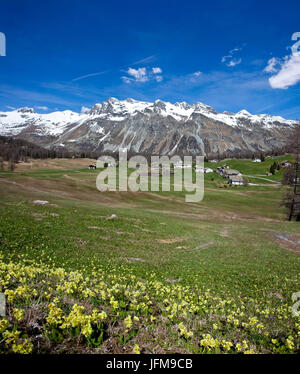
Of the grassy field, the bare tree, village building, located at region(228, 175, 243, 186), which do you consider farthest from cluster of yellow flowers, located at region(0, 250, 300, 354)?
village building, located at region(228, 175, 243, 186)

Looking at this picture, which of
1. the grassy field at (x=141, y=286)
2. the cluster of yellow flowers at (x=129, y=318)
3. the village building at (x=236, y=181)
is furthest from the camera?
the village building at (x=236, y=181)

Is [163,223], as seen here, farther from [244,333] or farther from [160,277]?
[244,333]

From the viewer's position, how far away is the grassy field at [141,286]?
531 centimetres

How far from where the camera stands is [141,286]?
8961 mm

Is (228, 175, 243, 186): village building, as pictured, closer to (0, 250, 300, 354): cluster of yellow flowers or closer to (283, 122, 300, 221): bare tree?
(283, 122, 300, 221): bare tree

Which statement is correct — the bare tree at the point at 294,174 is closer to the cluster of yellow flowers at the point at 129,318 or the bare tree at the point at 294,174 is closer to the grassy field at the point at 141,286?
the grassy field at the point at 141,286

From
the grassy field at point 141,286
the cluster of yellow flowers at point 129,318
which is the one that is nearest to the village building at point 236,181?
the grassy field at point 141,286

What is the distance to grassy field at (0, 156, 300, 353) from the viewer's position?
17.4 feet

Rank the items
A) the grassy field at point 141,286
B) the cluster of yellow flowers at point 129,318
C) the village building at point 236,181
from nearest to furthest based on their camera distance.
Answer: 1. the cluster of yellow flowers at point 129,318
2. the grassy field at point 141,286
3. the village building at point 236,181

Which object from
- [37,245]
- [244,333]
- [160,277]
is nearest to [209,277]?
[160,277]

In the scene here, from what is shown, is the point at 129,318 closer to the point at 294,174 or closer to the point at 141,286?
the point at 141,286

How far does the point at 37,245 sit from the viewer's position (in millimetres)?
16844
